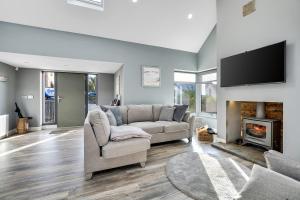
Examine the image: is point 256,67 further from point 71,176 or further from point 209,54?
point 71,176

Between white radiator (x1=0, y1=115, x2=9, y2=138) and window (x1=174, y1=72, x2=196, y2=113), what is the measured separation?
5318 millimetres

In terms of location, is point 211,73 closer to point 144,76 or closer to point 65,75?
point 144,76

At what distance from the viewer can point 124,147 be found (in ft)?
7.41

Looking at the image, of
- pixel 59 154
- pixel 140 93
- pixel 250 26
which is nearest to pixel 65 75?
pixel 140 93

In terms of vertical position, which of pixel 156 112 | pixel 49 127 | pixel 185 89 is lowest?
pixel 49 127

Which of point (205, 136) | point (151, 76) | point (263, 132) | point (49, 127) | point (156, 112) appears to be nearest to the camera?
point (263, 132)

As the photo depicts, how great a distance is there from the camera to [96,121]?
216 cm

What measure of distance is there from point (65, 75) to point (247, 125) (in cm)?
602

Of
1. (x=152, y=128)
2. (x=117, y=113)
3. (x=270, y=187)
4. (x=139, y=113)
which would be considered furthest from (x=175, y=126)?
(x=270, y=187)

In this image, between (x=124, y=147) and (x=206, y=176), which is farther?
(x=124, y=147)

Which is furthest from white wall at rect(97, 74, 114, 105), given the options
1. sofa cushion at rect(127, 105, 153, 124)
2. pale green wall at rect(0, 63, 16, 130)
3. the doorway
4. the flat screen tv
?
the flat screen tv

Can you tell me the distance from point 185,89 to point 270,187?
5.39 metres

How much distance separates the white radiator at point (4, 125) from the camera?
13.0 feet

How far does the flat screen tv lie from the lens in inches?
98.5
